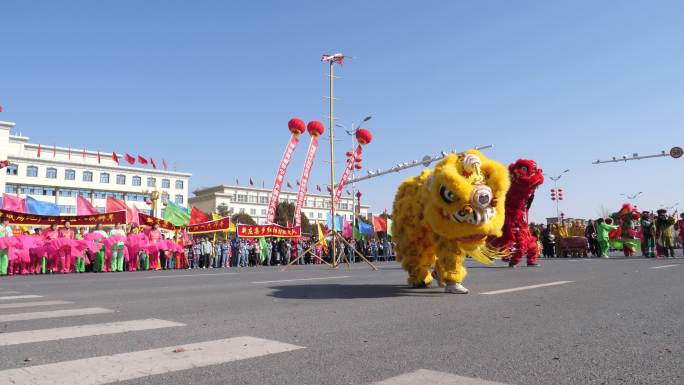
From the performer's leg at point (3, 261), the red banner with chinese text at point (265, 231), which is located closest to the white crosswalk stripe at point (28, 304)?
the performer's leg at point (3, 261)

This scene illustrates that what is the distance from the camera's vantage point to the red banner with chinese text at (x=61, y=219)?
18.5 metres

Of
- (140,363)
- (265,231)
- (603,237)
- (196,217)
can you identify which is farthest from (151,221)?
(603,237)

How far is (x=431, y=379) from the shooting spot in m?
3.36

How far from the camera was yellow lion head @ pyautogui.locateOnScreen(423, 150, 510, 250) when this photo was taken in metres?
7.61

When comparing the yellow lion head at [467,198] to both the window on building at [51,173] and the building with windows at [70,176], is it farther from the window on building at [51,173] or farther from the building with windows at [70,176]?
the window on building at [51,173]

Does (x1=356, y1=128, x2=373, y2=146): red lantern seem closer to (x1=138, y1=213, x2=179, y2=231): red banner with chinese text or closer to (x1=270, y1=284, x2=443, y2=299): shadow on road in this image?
(x1=138, y1=213, x2=179, y2=231): red banner with chinese text

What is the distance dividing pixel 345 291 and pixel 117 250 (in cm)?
1301

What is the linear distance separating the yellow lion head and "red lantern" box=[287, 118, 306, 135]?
21282 mm

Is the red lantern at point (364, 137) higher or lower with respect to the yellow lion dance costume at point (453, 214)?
higher

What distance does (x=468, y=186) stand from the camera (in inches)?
300

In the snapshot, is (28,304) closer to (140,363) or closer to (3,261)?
(140,363)

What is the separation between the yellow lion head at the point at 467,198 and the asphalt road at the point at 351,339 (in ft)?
3.55

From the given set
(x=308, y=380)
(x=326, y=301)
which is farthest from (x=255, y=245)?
(x=308, y=380)

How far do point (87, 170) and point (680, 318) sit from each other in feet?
342
